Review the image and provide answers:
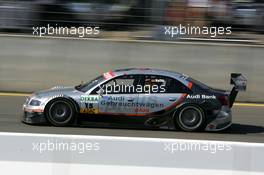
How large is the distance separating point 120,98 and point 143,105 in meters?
0.42

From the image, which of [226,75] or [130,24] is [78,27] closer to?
[130,24]

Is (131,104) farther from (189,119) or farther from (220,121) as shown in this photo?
(220,121)

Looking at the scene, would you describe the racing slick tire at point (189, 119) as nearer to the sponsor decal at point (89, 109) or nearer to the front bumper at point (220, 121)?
the front bumper at point (220, 121)

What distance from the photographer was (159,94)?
1091cm

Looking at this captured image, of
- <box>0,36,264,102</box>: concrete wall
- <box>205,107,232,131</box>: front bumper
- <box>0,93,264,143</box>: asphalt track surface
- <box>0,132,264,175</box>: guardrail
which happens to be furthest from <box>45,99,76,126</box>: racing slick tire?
<box>0,132,264,175</box>: guardrail

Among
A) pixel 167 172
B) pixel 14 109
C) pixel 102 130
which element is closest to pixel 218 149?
pixel 167 172

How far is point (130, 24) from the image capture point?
50.6 ft

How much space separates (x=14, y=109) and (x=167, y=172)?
25.6 feet

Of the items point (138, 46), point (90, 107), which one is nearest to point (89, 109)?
point (90, 107)

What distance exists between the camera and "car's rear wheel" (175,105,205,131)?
1084cm

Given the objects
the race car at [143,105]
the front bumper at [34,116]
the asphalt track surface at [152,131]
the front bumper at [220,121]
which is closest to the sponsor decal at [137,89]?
the race car at [143,105]

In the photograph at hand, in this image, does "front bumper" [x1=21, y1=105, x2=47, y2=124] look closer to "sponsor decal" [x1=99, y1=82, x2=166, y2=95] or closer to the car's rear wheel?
"sponsor decal" [x1=99, y1=82, x2=166, y2=95]

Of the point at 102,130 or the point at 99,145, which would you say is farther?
the point at 102,130

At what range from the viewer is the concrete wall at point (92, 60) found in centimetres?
1508
